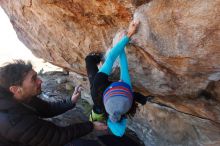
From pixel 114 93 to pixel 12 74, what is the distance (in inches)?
47.1

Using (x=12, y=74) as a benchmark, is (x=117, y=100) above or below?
below

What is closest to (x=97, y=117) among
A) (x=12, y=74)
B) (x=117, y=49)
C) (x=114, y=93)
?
(x=114, y=93)

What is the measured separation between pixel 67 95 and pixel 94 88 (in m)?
3.74

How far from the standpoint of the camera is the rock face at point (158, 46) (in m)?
3.49

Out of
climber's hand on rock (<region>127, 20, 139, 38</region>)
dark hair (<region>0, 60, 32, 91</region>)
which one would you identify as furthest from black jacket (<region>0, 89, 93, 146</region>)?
climber's hand on rock (<region>127, 20, 139, 38</region>)

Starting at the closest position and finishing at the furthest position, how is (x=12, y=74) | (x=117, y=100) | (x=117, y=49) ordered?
1. (x=117, y=100)
2. (x=12, y=74)
3. (x=117, y=49)

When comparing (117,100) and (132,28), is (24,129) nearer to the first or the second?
(117,100)

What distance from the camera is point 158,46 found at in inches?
154

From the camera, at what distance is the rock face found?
11.4 feet

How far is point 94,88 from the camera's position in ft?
13.2

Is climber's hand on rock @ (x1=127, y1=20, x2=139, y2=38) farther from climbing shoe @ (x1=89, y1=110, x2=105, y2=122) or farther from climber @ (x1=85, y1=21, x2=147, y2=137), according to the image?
climbing shoe @ (x1=89, y1=110, x2=105, y2=122)

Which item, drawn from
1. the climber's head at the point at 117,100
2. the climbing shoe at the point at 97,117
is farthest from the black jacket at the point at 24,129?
the climber's head at the point at 117,100

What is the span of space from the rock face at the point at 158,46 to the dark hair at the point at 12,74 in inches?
42.8

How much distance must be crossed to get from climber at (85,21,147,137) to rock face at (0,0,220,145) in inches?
8.8
